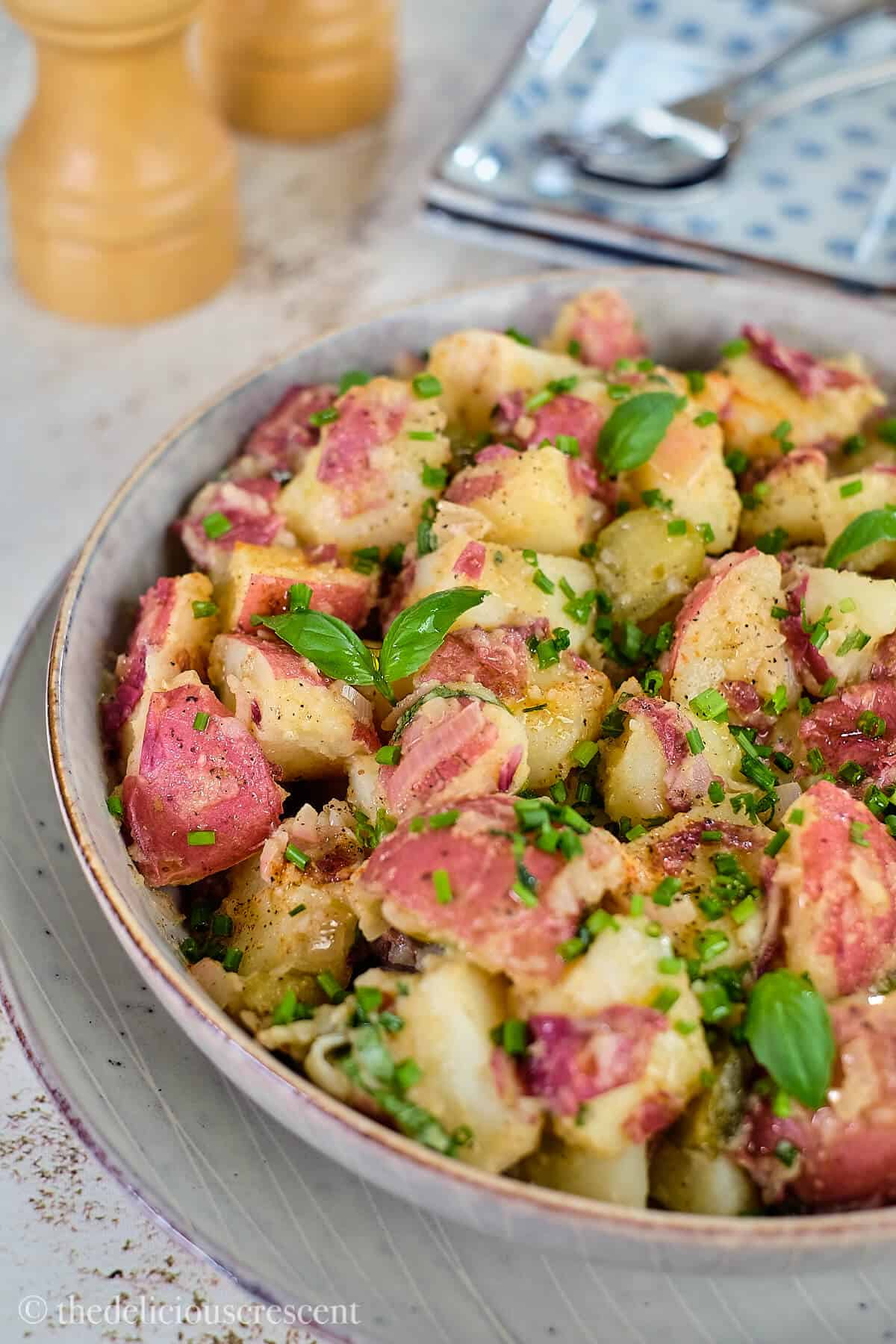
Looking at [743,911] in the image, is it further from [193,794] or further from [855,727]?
[193,794]

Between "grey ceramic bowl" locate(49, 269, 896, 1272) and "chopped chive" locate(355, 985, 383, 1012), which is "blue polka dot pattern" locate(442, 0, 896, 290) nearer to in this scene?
"grey ceramic bowl" locate(49, 269, 896, 1272)

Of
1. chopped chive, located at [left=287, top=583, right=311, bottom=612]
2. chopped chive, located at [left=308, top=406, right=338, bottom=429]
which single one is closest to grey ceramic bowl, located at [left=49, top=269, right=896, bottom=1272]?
chopped chive, located at [left=308, top=406, right=338, bottom=429]

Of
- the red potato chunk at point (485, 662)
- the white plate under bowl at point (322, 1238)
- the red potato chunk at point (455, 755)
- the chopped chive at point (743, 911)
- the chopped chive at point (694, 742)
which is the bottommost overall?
the white plate under bowl at point (322, 1238)

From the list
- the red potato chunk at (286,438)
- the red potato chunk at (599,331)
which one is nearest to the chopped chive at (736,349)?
the red potato chunk at (599,331)

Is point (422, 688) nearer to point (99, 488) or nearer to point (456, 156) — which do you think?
point (99, 488)

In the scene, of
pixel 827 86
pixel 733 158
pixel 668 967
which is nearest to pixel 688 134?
pixel 733 158

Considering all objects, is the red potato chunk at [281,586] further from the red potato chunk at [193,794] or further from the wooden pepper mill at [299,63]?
the wooden pepper mill at [299,63]

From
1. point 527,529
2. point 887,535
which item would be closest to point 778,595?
point 887,535
